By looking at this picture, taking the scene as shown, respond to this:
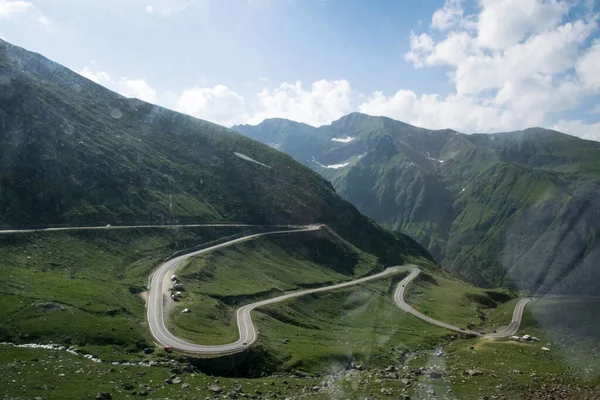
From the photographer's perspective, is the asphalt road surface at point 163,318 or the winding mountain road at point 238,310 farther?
the winding mountain road at point 238,310

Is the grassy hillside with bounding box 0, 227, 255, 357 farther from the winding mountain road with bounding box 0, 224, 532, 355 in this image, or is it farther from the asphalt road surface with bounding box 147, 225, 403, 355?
the winding mountain road with bounding box 0, 224, 532, 355

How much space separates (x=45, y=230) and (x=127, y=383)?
83.2 m

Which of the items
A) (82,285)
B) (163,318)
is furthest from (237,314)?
(82,285)

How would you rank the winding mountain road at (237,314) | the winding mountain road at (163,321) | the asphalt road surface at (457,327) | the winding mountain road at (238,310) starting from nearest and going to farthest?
the winding mountain road at (163,321) → the winding mountain road at (237,314) → the winding mountain road at (238,310) → the asphalt road surface at (457,327)

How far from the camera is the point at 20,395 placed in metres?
39.1

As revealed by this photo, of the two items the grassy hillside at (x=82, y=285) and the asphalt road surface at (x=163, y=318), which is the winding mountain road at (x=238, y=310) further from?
the grassy hillside at (x=82, y=285)

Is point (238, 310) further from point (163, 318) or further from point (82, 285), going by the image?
point (82, 285)

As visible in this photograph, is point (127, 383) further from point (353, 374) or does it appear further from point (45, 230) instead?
point (45, 230)

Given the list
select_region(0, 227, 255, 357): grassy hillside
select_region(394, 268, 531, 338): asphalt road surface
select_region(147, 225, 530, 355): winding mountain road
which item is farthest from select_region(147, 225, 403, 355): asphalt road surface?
select_region(394, 268, 531, 338): asphalt road surface

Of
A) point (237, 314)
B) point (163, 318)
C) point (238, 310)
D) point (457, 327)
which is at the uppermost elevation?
point (457, 327)

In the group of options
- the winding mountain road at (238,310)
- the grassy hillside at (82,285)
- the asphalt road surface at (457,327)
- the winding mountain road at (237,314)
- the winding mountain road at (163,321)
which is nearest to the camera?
the grassy hillside at (82,285)

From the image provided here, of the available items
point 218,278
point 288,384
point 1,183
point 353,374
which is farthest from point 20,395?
point 1,183

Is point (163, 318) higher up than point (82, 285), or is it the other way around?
point (163, 318)

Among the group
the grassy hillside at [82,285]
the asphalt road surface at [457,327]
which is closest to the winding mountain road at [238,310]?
the asphalt road surface at [457,327]
